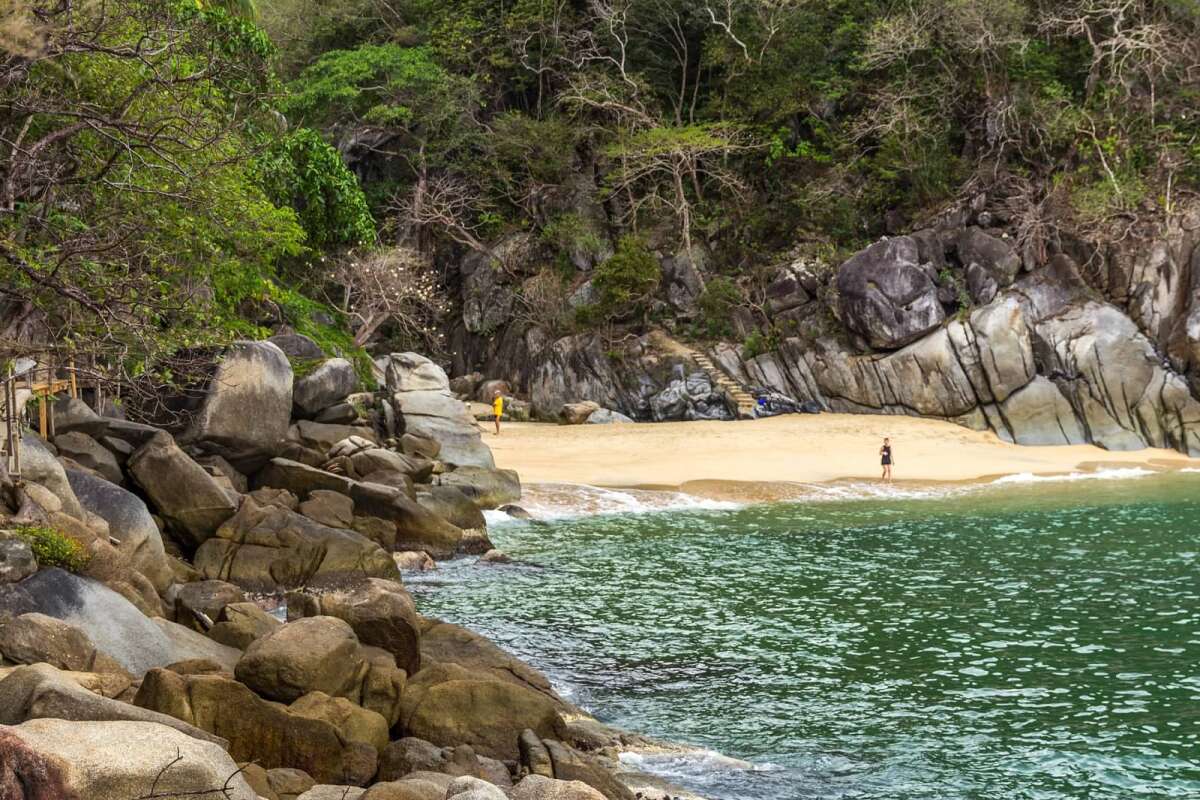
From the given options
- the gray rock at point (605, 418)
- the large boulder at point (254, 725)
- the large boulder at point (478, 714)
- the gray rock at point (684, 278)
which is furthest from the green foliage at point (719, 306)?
the large boulder at point (254, 725)

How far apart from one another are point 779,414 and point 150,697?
3407 centimetres

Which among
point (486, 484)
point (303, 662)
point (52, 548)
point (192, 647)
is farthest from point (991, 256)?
point (303, 662)

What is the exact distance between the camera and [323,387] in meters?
27.8

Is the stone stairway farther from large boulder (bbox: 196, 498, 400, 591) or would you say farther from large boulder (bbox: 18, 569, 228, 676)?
large boulder (bbox: 18, 569, 228, 676)

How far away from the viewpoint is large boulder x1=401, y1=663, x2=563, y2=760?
11.7 meters

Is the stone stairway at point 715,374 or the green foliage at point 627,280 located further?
the green foliage at point 627,280

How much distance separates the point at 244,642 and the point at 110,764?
21.7 feet

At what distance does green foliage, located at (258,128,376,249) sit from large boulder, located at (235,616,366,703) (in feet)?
76.5

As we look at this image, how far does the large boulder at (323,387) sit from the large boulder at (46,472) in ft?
38.9

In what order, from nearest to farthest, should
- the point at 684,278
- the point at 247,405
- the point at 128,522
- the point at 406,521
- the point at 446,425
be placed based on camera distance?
the point at 128,522 < the point at 406,521 < the point at 247,405 < the point at 446,425 < the point at 684,278

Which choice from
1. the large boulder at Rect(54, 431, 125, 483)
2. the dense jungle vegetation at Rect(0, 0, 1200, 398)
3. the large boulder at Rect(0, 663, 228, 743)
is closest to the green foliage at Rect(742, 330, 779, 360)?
the dense jungle vegetation at Rect(0, 0, 1200, 398)

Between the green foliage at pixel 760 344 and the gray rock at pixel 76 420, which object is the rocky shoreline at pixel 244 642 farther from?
the green foliage at pixel 760 344

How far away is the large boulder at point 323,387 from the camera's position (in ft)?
90.4

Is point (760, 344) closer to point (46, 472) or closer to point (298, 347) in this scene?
point (298, 347)
